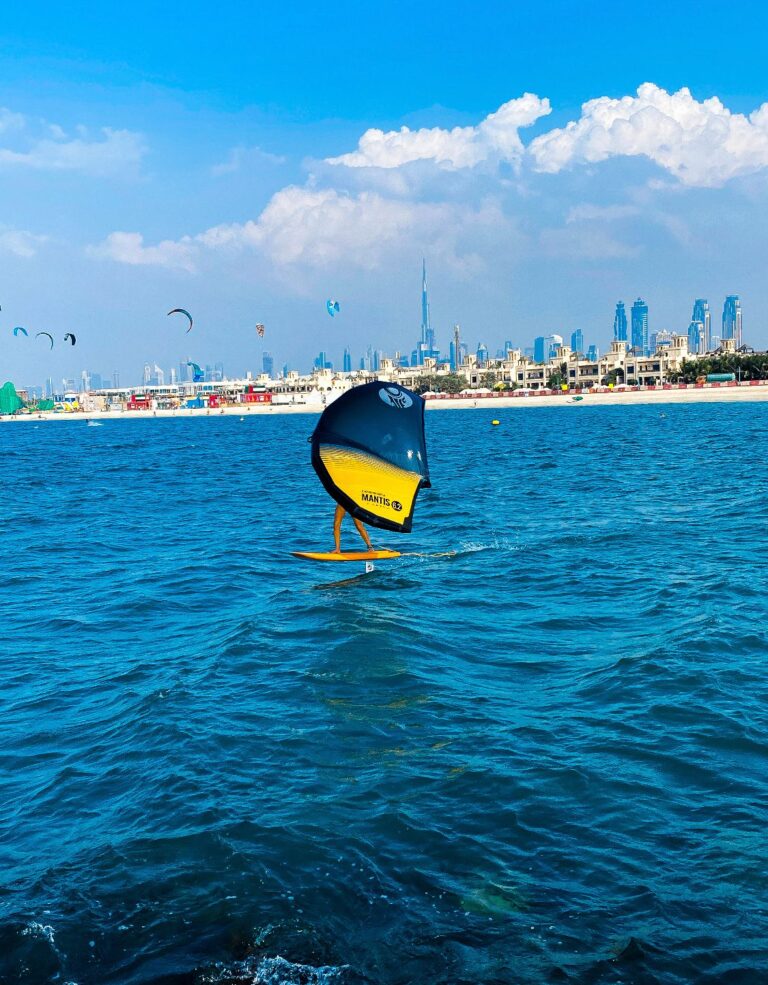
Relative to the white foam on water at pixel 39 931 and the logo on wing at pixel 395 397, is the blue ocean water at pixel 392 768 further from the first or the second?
the logo on wing at pixel 395 397

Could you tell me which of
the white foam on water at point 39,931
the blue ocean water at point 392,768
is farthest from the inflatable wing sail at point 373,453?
the white foam on water at point 39,931

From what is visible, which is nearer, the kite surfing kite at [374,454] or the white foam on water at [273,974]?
the white foam on water at [273,974]

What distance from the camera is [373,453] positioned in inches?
875

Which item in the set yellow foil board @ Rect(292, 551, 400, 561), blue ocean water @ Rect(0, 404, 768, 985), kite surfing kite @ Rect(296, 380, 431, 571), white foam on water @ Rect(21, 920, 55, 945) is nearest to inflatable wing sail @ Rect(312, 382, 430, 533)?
kite surfing kite @ Rect(296, 380, 431, 571)

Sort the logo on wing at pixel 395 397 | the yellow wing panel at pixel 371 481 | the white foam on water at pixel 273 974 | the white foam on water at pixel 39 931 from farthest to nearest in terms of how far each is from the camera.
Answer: the logo on wing at pixel 395 397 < the yellow wing panel at pixel 371 481 < the white foam on water at pixel 39 931 < the white foam on water at pixel 273 974

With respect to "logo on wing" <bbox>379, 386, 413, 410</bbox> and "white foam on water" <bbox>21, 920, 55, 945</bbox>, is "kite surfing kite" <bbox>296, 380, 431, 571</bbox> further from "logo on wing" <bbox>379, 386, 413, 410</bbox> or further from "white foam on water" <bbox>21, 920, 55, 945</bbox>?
"white foam on water" <bbox>21, 920, 55, 945</bbox>

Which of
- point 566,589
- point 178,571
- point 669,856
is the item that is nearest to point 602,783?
point 669,856

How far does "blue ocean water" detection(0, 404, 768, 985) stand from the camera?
839cm

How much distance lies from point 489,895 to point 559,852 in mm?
1216

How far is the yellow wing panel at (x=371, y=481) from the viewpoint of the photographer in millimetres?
22094

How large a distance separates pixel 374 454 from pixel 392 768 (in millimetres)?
11116

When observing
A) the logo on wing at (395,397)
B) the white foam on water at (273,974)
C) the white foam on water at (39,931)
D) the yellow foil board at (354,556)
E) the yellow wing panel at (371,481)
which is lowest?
the white foam on water at (273,974)

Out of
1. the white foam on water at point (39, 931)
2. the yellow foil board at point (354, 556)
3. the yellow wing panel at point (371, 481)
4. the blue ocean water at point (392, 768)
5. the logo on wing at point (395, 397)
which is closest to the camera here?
the blue ocean water at point (392, 768)

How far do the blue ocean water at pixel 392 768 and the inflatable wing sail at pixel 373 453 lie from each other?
2186mm
